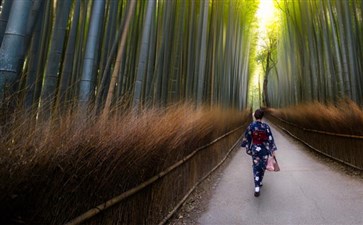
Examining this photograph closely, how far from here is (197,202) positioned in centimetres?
455

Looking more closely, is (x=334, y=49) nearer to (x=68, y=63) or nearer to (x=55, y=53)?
(x=68, y=63)

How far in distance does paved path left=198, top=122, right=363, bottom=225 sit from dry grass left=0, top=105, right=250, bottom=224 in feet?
5.33

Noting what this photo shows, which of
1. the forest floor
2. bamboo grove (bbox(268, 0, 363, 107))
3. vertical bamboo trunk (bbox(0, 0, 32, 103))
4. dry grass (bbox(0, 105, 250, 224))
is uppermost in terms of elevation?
bamboo grove (bbox(268, 0, 363, 107))

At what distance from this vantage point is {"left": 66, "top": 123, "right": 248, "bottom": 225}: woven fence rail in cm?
205


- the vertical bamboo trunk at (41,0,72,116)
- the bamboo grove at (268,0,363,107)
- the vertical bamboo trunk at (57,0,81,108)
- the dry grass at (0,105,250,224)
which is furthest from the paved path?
the vertical bamboo trunk at (41,0,72,116)

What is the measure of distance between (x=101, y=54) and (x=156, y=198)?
2730mm

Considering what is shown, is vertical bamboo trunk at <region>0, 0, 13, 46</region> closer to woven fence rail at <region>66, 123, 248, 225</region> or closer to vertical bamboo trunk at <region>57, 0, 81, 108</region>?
vertical bamboo trunk at <region>57, 0, 81, 108</region>

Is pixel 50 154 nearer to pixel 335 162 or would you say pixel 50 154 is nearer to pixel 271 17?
pixel 335 162

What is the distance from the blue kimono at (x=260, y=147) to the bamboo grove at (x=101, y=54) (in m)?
1.45

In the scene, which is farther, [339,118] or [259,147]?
[339,118]

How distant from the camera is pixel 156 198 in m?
3.14

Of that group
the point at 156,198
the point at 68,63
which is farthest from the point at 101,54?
the point at 156,198

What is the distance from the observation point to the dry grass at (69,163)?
1234mm

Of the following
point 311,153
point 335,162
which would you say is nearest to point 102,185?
point 335,162
